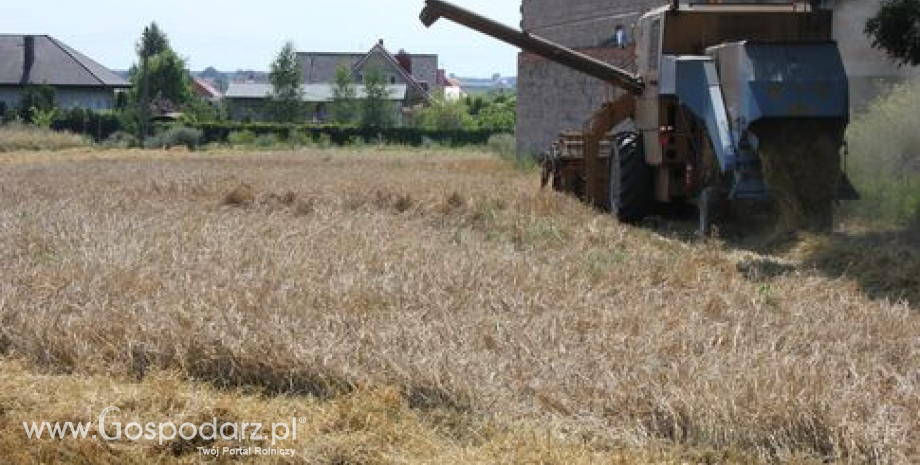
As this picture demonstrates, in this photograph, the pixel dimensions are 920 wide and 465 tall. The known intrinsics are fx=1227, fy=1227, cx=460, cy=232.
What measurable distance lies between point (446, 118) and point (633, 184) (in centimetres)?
5860

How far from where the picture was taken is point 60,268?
9.48 m

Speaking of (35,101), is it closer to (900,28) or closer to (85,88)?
(85,88)

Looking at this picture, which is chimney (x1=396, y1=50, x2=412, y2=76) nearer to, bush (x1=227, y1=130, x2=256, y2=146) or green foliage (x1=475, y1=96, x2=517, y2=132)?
green foliage (x1=475, y1=96, x2=517, y2=132)

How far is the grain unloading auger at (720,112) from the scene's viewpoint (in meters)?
12.4

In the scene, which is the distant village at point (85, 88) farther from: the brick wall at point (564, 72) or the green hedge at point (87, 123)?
the brick wall at point (564, 72)

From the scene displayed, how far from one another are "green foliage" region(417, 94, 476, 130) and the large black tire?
184 feet

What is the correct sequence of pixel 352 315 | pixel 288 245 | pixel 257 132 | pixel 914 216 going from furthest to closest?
1. pixel 257 132
2. pixel 914 216
3. pixel 288 245
4. pixel 352 315

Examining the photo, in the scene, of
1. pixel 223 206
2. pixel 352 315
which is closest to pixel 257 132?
pixel 223 206

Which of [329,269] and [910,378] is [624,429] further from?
[329,269]

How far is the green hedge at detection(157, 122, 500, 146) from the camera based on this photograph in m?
62.1

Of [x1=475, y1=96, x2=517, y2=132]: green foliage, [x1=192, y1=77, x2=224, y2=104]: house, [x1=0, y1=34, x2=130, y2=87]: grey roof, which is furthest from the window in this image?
[x1=192, y1=77, x2=224, y2=104]: house

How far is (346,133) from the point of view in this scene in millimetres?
63000

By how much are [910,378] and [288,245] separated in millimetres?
6384

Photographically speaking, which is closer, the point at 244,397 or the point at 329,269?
the point at 244,397
